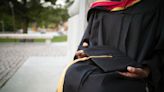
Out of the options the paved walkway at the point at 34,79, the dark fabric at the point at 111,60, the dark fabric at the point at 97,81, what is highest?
the dark fabric at the point at 111,60

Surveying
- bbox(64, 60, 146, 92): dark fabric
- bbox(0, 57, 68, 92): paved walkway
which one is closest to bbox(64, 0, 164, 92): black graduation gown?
bbox(64, 60, 146, 92): dark fabric

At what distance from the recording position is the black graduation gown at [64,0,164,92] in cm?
141

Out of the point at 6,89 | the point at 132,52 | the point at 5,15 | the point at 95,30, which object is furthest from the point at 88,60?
the point at 5,15

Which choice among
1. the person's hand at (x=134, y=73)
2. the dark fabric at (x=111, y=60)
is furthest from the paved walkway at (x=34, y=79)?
the person's hand at (x=134, y=73)

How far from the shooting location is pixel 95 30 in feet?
6.14

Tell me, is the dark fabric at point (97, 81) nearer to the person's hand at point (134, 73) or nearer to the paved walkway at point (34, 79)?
the person's hand at point (134, 73)

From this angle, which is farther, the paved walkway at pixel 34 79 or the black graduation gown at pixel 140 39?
the paved walkway at pixel 34 79

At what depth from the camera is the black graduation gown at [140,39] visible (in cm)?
141

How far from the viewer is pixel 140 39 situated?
4.91 feet

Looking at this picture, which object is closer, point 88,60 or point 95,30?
point 88,60

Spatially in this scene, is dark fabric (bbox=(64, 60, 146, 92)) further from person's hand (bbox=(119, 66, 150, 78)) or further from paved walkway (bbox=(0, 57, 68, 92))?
paved walkway (bbox=(0, 57, 68, 92))

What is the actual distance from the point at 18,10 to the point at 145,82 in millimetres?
14612

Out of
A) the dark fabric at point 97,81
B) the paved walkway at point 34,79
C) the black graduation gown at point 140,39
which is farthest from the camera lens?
the paved walkway at point 34,79

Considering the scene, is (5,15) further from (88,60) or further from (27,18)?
(88,60)
